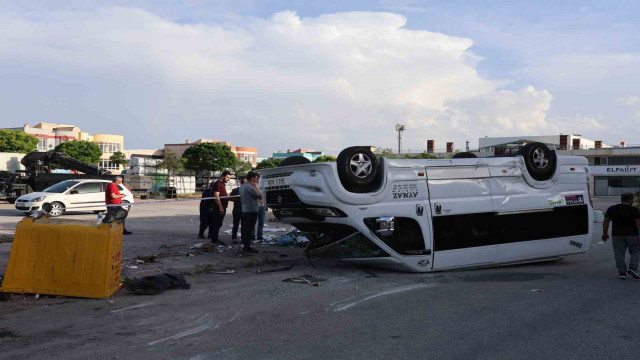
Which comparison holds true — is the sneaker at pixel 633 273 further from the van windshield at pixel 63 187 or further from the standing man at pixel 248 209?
the van windshield at pixel 63 187

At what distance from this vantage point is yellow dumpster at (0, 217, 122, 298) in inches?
267

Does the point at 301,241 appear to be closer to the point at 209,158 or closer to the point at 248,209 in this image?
the point at 248,209

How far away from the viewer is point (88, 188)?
20578 millimetres

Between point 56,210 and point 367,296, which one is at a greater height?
point 56,210

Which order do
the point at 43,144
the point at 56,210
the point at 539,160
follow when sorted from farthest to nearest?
the point at 43,144 → the point at 56,210 → the point at 539,160

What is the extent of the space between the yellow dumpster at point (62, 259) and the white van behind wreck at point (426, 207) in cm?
331

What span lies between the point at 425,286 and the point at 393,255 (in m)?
1.02

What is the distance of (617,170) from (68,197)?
6614cm

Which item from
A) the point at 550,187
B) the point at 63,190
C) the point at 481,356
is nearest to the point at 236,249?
the point at 550,187

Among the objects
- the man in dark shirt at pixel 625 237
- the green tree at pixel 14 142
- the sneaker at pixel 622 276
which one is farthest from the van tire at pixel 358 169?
the green tree at pixel 14 142

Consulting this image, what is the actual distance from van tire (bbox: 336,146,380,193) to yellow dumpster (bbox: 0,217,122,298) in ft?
11.9

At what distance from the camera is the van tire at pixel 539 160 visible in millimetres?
9953

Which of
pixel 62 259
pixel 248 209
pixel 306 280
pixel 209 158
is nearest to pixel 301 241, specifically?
pixel 248 209

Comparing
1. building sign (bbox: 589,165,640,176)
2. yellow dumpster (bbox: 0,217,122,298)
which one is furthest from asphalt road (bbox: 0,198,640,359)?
building sign (bbox: 589,165,640,176)
